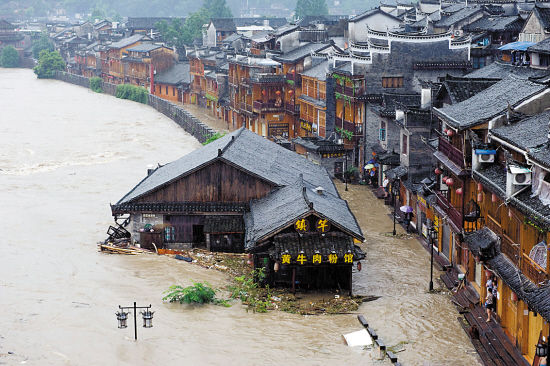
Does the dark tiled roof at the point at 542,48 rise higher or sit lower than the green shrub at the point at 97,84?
higher

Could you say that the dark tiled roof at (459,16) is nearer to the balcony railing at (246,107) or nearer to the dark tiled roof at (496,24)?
the dark tiled roof at (496,24)

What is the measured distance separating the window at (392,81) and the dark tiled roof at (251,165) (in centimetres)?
1246

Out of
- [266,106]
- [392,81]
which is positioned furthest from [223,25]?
[392,81]

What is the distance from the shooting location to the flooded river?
27266mm

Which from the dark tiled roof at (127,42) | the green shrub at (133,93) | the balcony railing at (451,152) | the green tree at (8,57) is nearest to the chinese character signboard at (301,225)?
the balcony railing at (451,152)

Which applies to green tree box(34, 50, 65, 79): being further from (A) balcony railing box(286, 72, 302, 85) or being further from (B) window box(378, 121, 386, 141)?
(B) window box(378, 121, 386, 141)

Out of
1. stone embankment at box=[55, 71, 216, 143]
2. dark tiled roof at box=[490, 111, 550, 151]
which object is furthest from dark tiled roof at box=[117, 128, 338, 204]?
stone embankment at box=[55, 71, 216, 143]

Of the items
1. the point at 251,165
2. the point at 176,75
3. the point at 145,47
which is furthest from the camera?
the point at 145,47

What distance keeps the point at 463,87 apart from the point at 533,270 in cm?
1544

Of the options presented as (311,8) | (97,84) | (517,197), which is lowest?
(97,84)

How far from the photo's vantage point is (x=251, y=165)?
130ft

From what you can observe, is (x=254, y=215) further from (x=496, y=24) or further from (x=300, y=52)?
(x=496, y=24)

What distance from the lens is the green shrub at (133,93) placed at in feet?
356

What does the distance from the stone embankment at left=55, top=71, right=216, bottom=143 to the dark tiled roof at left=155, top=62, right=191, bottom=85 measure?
4.96m
